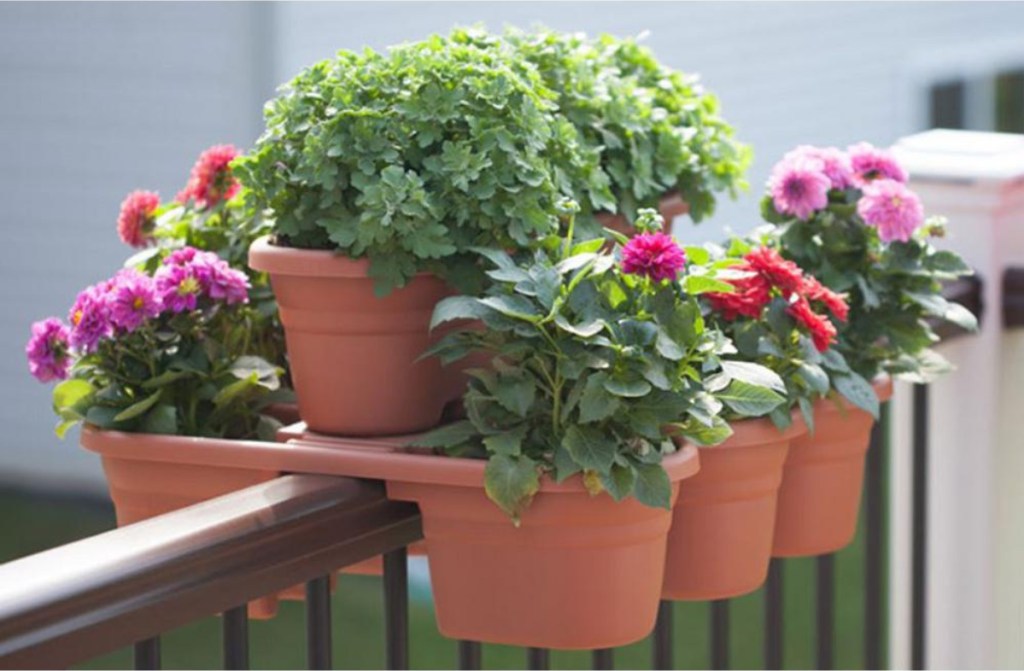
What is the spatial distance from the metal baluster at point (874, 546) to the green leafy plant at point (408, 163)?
854 mm

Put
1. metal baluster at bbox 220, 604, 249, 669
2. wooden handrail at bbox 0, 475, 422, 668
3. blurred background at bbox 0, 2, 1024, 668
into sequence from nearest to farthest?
1. wooden handrail at bbox 0, 475, 422, 668
2. metal baluster at bbox 220, 604, 249, 669
3. blurred background at bbox 0, 2, 1024, 668

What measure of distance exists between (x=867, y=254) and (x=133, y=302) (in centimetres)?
89

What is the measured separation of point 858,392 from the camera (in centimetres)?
198

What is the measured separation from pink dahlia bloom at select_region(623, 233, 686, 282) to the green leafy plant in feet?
0.41

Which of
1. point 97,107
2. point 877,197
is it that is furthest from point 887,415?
point 877,197

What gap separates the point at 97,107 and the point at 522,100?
18.0 ft

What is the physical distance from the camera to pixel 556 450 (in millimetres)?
1620

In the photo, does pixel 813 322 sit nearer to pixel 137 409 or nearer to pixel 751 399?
pixel 751 399

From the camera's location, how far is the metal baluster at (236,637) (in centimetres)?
155

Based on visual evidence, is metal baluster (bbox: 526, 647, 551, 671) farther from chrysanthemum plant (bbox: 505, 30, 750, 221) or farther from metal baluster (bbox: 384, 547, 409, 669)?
chrysanthemum plant (bbox: 505, 30, 750, 221)

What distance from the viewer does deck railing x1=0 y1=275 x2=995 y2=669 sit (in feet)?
4.24

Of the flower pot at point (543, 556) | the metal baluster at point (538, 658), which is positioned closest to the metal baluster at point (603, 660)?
the metal baluster at point (538, 658)

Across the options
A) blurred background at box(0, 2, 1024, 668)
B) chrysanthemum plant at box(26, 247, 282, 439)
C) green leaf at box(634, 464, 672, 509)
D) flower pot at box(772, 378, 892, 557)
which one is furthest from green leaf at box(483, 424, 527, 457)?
blurred background at box(0, 2, 1024, 668)

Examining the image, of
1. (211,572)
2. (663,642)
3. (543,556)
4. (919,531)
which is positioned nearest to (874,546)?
(919,531)
